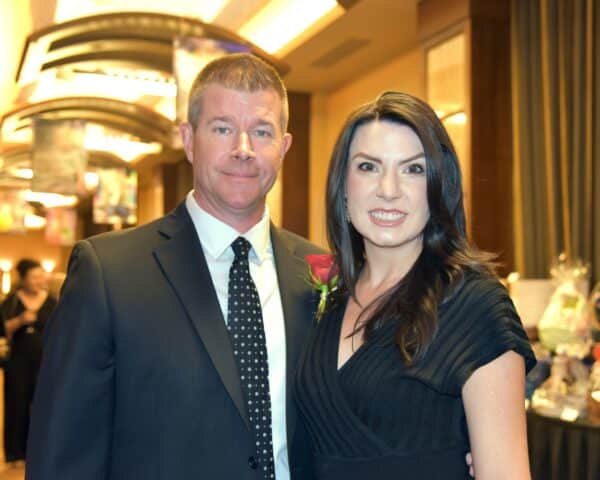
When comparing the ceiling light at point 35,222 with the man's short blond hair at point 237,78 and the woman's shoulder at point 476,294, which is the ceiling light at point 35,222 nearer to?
the man's short blond hair at point 237,78

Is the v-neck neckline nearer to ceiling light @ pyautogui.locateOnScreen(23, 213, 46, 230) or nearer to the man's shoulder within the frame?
the man's shoulder

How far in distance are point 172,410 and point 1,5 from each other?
21.4 ft

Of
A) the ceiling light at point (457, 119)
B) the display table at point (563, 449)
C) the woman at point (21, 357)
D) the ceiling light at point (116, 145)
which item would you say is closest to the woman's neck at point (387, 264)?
the display table at point (563, 449)

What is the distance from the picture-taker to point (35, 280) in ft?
22.6

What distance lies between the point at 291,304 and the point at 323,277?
0.36 feet

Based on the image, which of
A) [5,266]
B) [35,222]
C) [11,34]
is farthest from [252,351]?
[5,266]

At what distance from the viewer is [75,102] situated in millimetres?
9258

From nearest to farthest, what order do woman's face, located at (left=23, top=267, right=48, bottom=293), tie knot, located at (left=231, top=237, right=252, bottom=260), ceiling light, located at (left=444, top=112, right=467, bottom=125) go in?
tie knot, located at (left=231, top=237, right=252, bottom=260), ceiling light, located at (left=444, top=112, right=467, bottom=125), woman's face, located at (left=23, top=267, right=48, bottom=293)

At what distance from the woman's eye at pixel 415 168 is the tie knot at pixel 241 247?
54 cm

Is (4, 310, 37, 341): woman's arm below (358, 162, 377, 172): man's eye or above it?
below

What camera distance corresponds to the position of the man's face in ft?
7.09

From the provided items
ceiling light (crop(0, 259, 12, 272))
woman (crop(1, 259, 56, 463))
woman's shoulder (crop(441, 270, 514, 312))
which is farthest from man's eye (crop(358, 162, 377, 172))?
ceiling light (crop(0, 259, 12, 272))

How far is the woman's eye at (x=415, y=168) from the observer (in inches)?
71.5

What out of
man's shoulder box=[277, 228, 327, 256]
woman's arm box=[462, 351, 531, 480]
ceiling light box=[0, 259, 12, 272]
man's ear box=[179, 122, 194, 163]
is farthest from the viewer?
ceiling light box=[0, 259, 12, 272]
